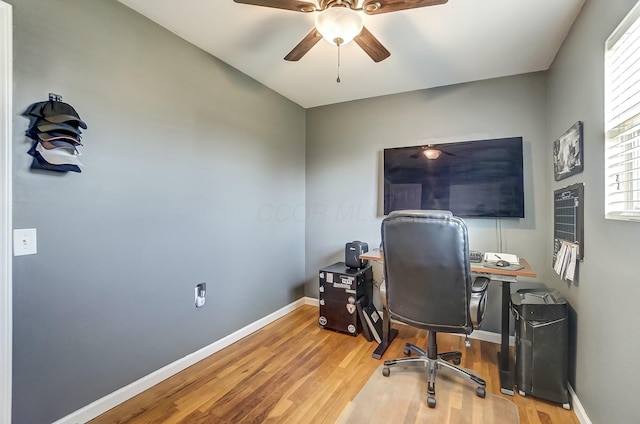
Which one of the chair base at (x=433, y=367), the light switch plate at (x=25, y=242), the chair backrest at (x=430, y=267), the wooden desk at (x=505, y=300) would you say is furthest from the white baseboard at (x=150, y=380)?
the wooden desk at (x=505, y=300)

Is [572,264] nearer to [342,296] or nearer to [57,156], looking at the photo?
[342,296]

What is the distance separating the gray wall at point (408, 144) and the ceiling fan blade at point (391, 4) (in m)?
1.63

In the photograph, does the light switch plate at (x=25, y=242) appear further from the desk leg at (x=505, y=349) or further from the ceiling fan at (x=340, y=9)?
the desk leg at (x=505, y=349)

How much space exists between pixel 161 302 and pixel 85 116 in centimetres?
130

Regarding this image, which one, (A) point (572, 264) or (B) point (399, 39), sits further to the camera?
(B) point (399, 39)

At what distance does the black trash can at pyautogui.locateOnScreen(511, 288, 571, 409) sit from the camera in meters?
1.81

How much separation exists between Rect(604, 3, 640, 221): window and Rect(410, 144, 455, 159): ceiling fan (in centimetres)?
144

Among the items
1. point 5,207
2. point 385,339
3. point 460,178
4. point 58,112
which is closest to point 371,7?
point 58,112

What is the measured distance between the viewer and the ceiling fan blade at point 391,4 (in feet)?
4.78

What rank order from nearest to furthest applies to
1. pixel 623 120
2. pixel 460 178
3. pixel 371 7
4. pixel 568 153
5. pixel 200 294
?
1. pixel 623 120
2. pixel 371 7
3. pixel 568 153
4. pixel 200 294
5. pixel 460 178

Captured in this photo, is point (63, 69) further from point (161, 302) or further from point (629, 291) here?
point (629, 291)

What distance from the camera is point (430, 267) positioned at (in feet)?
5.79

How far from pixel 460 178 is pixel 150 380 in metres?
3.07

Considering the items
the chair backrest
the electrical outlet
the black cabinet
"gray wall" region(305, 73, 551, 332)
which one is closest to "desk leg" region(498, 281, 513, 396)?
the chair backrest
